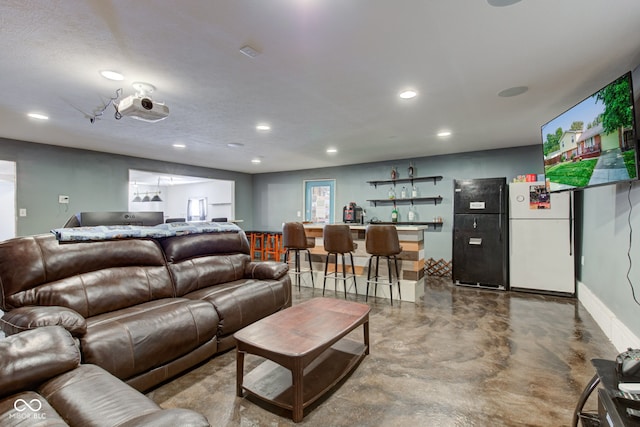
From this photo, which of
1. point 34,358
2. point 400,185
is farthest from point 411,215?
point 34,358

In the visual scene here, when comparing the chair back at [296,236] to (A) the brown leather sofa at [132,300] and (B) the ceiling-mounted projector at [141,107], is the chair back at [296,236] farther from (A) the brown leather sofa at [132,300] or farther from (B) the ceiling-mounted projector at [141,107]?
(B) the ceiling-mounted projector at [141,107]

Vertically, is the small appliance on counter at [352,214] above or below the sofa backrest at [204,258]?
above

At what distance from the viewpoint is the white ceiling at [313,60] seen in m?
1.71

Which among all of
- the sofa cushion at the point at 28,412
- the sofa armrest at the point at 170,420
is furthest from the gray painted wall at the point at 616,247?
the sofa cushion at the point at 28,412

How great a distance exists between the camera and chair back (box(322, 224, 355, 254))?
4051 millimetres

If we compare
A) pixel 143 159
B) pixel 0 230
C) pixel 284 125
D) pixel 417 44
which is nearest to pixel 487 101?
pixel 417 44

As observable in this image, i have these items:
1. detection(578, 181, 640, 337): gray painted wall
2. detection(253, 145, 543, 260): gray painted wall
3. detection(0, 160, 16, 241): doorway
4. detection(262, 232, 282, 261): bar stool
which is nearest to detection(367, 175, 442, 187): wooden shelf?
detection(253, 145, 543, 260): gray painted wall

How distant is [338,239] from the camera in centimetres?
409

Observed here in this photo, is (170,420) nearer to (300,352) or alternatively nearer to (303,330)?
(300,352)

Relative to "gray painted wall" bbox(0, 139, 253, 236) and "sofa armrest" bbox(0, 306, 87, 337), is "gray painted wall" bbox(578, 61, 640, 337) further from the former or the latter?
"gray painted wall" bbox(0, 139, 253, 236)

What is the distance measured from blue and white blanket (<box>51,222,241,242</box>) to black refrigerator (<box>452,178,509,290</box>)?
3695mm

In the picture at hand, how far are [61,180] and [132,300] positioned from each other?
161 inches

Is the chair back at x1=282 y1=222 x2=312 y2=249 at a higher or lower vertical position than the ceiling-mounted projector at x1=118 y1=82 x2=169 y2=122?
lower

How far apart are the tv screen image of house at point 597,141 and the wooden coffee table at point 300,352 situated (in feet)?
7.02
